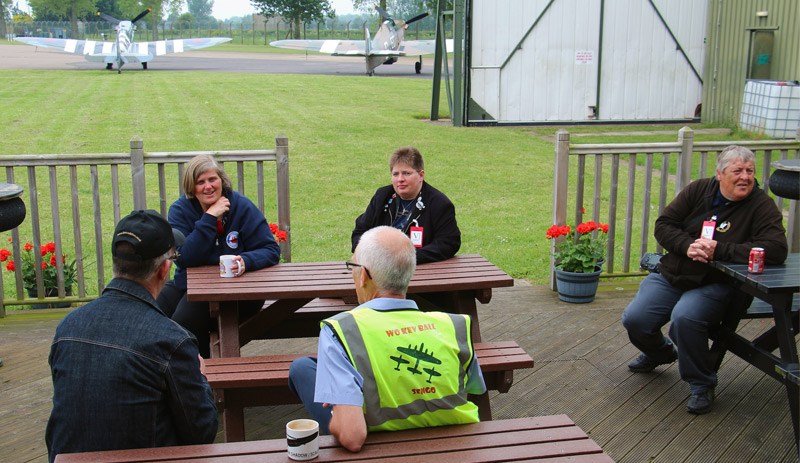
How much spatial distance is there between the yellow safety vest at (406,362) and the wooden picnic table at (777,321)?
2020 millimetres

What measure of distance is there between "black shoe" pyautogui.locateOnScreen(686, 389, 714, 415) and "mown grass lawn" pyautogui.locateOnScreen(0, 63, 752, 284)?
9.73ft

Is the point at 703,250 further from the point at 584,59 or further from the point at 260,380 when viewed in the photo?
the point at 584,59

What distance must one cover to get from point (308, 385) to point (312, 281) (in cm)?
134

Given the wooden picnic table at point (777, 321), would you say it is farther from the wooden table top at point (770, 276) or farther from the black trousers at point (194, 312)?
the black trousers at point (194, 312)

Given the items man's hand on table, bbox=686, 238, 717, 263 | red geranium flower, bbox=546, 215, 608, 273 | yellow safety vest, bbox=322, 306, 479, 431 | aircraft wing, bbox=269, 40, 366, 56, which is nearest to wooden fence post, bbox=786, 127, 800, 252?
red geranium flower, bbox=546, 215, 608, 273

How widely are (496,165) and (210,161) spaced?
8.90 m

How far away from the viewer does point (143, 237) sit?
242 cm

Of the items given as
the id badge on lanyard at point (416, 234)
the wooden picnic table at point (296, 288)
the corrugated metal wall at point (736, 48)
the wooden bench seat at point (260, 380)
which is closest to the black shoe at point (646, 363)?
the wooden picnic table at point (296, 288)

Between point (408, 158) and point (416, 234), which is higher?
point (408, 158)

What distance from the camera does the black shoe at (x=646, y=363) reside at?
450 cm

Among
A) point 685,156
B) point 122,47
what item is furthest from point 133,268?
point 122,47

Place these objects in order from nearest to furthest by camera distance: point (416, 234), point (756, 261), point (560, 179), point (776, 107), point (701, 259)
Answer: point (756, 261) < point (701, 259) < point (416, 234) < point (560, 179) < point (776, 107)

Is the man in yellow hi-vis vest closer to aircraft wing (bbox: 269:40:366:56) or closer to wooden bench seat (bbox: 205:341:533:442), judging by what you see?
wooden bench seat (bbox: 205:341:533:442)

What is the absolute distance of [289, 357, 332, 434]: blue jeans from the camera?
2.61 m
